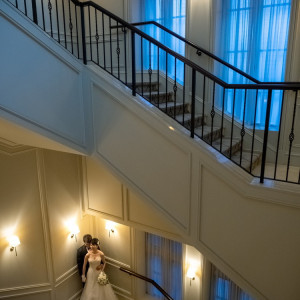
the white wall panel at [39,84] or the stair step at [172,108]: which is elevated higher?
the white wall panel at [39,84]

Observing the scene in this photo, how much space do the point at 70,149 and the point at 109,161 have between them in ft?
1.53

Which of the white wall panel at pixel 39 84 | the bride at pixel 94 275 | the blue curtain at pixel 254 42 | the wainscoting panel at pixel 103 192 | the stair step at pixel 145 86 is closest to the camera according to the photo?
the white wall panel at pixel 39 84

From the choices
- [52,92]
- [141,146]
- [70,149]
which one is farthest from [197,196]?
[52,92]

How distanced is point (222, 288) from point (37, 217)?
11.9 ft

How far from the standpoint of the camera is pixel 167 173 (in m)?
2.96

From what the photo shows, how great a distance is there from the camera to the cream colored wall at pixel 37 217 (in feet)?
15.6

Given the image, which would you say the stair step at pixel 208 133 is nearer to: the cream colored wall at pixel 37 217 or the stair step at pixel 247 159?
the stair step at pixel 247 159

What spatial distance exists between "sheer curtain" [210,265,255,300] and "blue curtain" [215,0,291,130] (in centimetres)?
286

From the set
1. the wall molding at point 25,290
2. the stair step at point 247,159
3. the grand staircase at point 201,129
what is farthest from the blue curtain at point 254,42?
the wall molding at point 25,290

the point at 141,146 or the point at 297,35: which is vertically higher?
the point at 297,35

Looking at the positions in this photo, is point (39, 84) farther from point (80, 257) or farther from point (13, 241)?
point (80, 257)

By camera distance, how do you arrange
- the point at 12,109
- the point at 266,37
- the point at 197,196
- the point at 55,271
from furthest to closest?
the point at 55,271, the point at 266,37, the point at 197,196, the point at 12,109

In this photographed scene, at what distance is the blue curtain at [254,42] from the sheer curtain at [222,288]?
2.86 m

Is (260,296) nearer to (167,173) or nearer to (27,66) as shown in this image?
(167,173)
